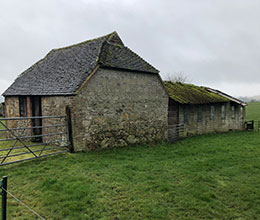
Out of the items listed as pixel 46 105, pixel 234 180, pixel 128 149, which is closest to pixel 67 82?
pixel 46 105

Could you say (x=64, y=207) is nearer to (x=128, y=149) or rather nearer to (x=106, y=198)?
(x=106, y=198)

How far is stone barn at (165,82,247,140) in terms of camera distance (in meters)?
17.6

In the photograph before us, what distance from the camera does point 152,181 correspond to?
268 inches

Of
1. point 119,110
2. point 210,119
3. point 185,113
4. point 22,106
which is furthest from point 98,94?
point 210,119

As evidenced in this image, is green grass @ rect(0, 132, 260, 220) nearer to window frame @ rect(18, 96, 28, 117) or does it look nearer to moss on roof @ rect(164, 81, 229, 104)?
window frame @ rect(18, 96, 28, 117)

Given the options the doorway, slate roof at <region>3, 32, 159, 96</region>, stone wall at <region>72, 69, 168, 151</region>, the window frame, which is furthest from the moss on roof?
the window frame

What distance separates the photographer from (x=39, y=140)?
12.9m

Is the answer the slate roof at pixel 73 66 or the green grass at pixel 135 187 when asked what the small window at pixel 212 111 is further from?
the green grass at pixel 135 187

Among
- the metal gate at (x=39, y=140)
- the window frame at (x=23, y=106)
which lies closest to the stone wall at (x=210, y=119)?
the metal gate at (x=39, y=140)

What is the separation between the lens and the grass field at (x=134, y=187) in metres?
4.96

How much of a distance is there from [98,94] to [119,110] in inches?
66.5

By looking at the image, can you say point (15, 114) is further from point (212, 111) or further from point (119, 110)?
point (212, 111)

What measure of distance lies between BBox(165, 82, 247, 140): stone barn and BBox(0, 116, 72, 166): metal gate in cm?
837

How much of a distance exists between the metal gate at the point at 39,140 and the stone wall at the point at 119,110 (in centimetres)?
82
